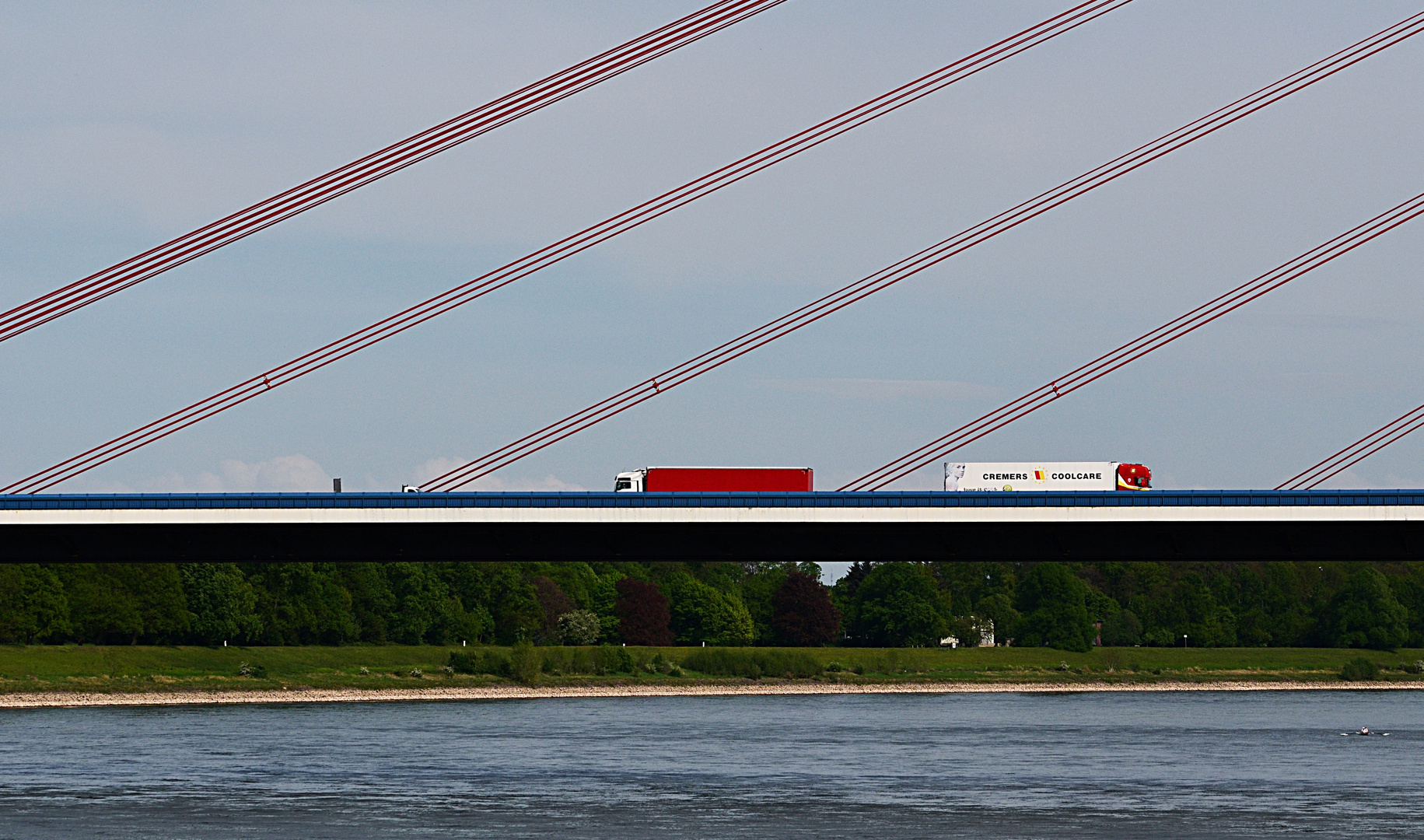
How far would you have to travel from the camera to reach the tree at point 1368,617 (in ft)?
615

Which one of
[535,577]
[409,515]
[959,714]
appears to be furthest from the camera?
[535,577]

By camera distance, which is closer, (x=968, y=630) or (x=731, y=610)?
(x=731, y=610)

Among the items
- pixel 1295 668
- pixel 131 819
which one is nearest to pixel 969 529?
pixel 131 819

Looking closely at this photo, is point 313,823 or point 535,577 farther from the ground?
point 535,577

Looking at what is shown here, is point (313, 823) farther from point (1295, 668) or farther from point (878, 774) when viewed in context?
point (1295, 668)

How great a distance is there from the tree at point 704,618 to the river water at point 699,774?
2327 inches

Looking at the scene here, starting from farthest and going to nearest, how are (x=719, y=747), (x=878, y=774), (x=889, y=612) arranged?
(x=889, y=612), (x=719, y=747), (x=878, y=774)

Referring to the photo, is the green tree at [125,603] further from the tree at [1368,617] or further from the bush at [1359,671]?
the tree at [1368,617]

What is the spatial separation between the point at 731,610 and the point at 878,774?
10993 cm

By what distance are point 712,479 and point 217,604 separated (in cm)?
8883

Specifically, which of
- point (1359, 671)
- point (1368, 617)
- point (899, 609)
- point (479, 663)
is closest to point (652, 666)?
point (479, 663)

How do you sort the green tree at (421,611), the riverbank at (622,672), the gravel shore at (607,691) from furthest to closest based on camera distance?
the green tree at (421,611) < the riverbank at (622,672) < the gravel shore at (607,691)

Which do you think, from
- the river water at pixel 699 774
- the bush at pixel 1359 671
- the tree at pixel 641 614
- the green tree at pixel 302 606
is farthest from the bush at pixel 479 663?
Result: the bush at pixel 1359 671

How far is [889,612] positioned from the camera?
180000 millimetres
